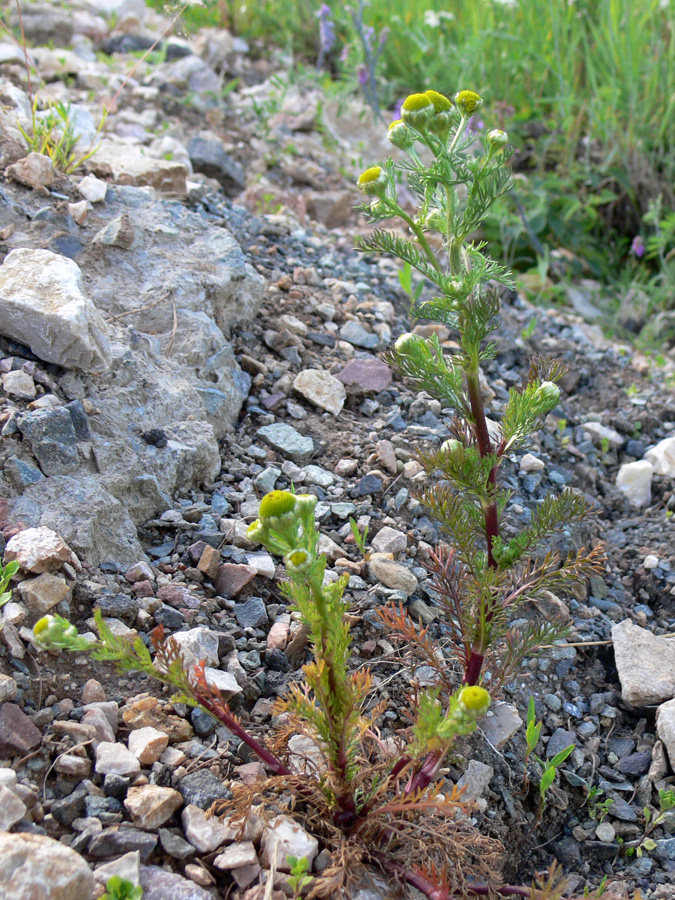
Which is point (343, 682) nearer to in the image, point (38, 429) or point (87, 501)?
point (87, 501)

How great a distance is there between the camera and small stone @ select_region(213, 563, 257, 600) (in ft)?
6.87

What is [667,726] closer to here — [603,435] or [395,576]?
[395,576]

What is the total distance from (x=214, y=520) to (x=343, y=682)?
91 cm

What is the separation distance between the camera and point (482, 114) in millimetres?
4980

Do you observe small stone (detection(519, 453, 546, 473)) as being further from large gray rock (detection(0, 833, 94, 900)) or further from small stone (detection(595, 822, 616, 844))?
large gray rock (detection(0, 833, 94, 900))

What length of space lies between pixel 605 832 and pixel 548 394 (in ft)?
3.94

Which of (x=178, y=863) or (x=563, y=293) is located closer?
(x=178, y=863)

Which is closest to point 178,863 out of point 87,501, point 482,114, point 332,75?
point 87,501

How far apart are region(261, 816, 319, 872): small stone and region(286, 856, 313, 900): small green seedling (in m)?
0.07

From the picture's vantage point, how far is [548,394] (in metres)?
1.69

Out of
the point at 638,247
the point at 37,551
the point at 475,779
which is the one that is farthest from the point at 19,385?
the point at 638,247

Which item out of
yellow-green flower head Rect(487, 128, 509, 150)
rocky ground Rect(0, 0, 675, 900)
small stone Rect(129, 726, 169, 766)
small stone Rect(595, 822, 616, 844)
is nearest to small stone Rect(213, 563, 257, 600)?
rocky ground Rect(0, 0, 675, 900)

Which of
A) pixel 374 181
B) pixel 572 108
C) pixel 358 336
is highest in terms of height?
pixel 374 181

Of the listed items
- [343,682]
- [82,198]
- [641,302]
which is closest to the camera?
[343,682]
